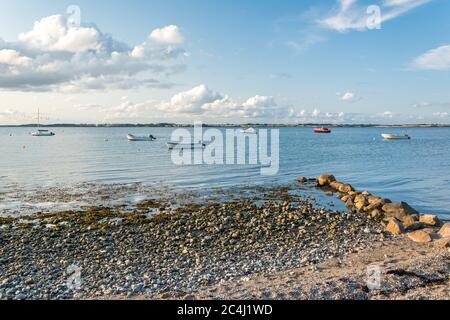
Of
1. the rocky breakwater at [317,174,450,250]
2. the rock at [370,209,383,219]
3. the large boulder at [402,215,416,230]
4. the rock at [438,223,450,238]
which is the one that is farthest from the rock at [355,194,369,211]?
the rock at [438,223,450,238]

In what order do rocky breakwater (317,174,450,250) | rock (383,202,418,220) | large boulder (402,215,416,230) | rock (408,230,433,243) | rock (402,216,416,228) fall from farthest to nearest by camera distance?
rock (383,202,418,220), rock (402,216,416,228), large boulder (402,215,416,230), rocky breakwater (317,174,450,250), rock (408,230,433,243)

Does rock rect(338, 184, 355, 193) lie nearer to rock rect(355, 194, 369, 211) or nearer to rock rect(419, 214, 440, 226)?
rock rect(355, 194, 369, 211)

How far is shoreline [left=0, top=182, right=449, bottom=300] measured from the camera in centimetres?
1035

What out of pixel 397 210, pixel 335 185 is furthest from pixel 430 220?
pixel 335 185

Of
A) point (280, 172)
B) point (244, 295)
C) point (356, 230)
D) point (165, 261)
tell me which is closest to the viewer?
point (244, 295)

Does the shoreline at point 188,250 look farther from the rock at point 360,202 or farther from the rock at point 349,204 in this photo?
the rock at point 349,204

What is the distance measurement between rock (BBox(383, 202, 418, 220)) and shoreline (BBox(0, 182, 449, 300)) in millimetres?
988

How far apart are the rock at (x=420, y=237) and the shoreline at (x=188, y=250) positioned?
1.58ft

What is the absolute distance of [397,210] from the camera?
19.8 metres

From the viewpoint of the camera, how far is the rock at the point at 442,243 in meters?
13.9

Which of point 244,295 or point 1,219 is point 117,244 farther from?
point 1,219

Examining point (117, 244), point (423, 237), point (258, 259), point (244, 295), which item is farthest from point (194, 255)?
point (423, 237)

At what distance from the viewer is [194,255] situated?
1343cm
